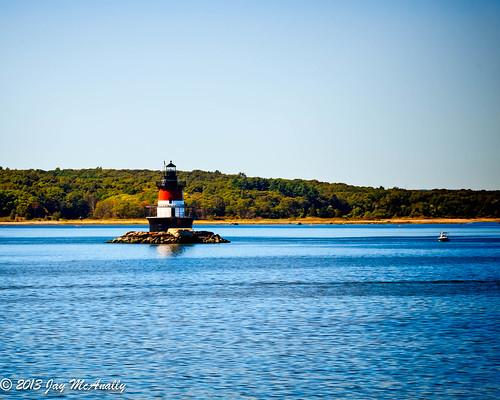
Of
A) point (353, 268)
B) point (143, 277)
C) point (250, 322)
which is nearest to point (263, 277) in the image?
point (143, 277)

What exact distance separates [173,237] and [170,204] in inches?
218

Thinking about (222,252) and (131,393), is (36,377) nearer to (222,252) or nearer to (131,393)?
(131,393)

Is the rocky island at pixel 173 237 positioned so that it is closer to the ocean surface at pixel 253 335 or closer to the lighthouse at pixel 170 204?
the lighthouse at pixel 170 204

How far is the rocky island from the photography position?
108 metres

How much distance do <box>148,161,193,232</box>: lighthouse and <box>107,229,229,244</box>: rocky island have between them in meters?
0.62

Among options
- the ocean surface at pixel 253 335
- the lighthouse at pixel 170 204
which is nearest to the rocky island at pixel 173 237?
the lighthouse at pixel 170 204

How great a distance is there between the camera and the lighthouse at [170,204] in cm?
10275

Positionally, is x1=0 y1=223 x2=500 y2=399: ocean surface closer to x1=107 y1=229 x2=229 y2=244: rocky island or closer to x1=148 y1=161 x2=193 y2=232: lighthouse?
x1=148 y1=161 x2=193 y2=232: lighthouse

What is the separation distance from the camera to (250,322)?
3594cm

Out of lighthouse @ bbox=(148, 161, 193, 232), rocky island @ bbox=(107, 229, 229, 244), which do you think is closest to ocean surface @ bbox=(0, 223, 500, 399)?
lighthouse @ bbox=(148, 161, 193, 232)

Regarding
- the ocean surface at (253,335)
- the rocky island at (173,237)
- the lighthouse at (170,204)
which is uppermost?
the lighthouse at (170,204)

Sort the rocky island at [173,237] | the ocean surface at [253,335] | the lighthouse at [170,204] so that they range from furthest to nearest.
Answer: the rocky island at [173,237], the lighthouse at [170,204], the ocean surface at [253,335]

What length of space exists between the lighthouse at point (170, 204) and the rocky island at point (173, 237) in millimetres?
620

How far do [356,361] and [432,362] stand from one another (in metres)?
2.28
